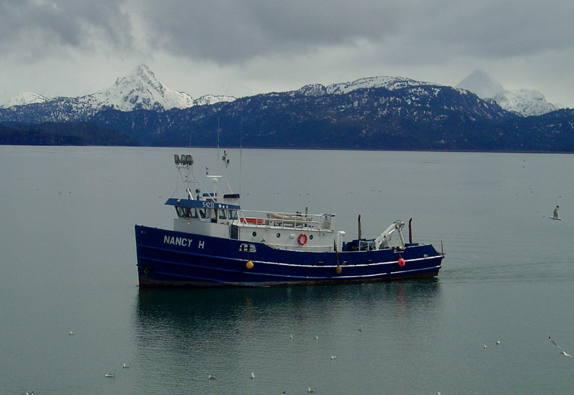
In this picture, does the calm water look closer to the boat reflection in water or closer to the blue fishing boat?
the boat reflection in water

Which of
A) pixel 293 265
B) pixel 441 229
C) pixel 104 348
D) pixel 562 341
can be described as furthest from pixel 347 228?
pixel 104 348

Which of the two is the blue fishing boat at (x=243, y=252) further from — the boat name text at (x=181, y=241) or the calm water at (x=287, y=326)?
the calm water at (x=287, y=326)

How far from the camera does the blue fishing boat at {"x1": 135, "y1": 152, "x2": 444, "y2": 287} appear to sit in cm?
3641

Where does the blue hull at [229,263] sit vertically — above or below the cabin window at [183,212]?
below

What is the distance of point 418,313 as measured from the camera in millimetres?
35062

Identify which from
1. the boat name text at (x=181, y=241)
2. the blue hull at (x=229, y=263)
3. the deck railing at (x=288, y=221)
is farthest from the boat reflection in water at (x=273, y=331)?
the deck railing at (x=288, y=221)

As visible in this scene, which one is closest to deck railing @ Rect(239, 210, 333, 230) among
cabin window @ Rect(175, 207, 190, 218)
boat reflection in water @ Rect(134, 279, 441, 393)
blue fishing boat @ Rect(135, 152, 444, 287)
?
blue fishing boat @ Rect(135, 152, 444, 287)

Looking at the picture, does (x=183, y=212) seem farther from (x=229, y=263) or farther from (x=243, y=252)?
(x=243, y=252)

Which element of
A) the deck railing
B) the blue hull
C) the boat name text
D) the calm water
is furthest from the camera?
the deck railing

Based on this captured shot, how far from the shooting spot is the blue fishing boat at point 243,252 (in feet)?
119

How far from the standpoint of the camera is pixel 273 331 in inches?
1235

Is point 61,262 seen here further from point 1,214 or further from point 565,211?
point 565,211

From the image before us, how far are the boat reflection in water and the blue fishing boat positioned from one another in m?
0.68

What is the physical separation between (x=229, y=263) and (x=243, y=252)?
99 cm
